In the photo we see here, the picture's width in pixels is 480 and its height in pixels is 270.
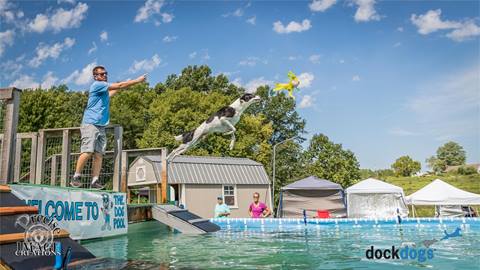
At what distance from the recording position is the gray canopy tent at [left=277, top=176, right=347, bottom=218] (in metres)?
Answer: 20.8

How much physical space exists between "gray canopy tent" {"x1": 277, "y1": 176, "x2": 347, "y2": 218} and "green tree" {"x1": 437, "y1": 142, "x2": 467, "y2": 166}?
7382 cm

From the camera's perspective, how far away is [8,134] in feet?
16.1

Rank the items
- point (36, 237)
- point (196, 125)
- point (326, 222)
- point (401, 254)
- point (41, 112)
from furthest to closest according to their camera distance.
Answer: point (41, 112)
point (196, 125)
point (326, 222)
point (401, 254)
point (36, 237)

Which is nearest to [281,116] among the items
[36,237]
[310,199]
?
[310,199]

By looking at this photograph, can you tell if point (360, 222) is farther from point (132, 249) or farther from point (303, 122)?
point (303, 122)

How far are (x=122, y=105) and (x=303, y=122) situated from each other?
63.3 ft

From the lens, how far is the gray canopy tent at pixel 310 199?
20812mm

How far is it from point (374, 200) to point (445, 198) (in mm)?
3361

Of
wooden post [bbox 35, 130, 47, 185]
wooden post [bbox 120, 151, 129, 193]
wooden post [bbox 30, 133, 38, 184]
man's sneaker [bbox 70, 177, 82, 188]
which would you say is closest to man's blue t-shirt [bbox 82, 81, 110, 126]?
man's sneaker [bbox 70, 177, 82, 188]

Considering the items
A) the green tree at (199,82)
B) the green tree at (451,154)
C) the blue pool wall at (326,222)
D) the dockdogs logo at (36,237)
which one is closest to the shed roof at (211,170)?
the blue pool wall at (326,222)

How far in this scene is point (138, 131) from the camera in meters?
34.1

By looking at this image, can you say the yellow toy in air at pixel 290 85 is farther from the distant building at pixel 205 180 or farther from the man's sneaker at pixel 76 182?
the distant building at pixel 205 180

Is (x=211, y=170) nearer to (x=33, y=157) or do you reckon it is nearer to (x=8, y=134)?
(x=33, y=157)

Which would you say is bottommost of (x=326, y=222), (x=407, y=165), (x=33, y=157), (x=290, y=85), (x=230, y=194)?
(x=326, y=222)
